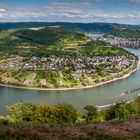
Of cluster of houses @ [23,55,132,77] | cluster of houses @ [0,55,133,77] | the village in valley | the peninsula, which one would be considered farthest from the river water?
cluster of houses @ [0,55,133,77]

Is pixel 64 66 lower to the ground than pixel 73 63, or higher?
lower

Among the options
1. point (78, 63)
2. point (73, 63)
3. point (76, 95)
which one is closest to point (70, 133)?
point (76, 95)

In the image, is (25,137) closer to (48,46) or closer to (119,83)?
(119,83)

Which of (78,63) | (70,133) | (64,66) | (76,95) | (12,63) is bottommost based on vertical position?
(76,95)

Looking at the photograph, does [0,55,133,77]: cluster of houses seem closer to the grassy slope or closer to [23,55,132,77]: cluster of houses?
[23,55,132,77]: cluster of houses

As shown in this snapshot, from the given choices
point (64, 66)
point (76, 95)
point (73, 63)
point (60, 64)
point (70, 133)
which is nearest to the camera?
point (70, 133)

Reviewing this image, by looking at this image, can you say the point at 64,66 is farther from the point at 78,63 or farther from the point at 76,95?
the point at 76,95

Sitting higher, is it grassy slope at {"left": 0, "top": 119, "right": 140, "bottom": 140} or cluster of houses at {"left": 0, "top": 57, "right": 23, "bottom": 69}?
grassy slope at {"left": 0, "top": 119, "right": 140, "bottom": 140}

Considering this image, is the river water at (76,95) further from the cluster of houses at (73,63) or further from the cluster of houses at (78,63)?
the cluster of houses at (73,63)

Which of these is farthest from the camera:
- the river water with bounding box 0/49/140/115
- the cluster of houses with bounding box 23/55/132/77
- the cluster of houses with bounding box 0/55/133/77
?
the cluster of houses with bounding box 0/55/133/77
